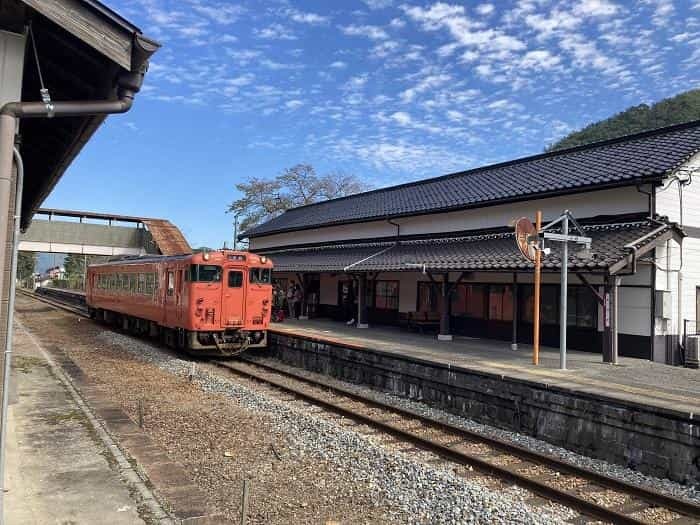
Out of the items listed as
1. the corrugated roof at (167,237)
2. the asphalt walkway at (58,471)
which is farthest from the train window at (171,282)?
the corrugated roof at (167,237)

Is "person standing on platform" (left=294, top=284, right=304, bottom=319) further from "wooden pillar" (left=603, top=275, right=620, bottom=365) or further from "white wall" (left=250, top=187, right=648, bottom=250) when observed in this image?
"wooden pillar" (left=603, top=275, right=620, bottom=365)

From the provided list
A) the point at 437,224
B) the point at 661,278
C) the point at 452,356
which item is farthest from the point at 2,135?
the point at 437,224

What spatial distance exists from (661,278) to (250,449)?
31.3ft

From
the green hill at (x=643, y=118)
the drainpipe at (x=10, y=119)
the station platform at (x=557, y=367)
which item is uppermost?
the green hill at (x=643, y=118)

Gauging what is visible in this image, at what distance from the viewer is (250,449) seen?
677 centimetres

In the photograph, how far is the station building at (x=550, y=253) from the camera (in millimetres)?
11656

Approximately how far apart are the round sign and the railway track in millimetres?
3979

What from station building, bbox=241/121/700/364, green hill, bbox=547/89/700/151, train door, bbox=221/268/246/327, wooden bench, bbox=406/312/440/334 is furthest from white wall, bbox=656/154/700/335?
green hill, bbox=547/89/700/151

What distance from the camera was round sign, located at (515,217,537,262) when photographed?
34.6ft

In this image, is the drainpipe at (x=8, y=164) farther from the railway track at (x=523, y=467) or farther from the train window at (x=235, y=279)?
the train window at (x=235, y=279)

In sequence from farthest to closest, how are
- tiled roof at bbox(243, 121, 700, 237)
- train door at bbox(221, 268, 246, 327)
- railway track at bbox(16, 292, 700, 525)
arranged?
train door at bbox(221, 268, 246, 327) → tiled roof at bbox(243, 121, 700, 237) → railway track at bbox(16, 292, 700, 525)

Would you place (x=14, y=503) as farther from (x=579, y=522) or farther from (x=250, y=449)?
(x=579, y=522)

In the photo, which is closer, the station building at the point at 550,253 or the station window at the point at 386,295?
the station building at the point at 550,253

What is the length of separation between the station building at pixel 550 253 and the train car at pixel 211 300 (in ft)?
12.4
